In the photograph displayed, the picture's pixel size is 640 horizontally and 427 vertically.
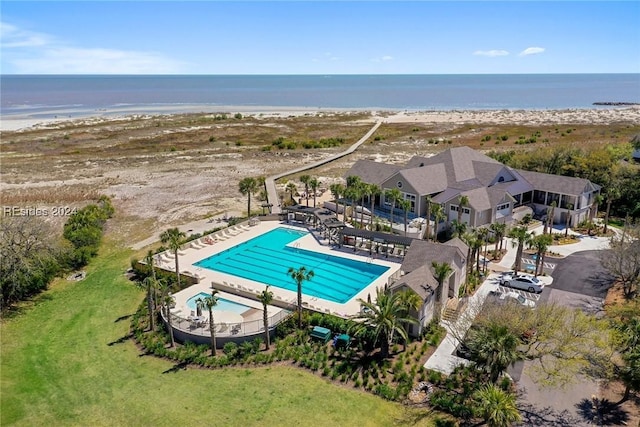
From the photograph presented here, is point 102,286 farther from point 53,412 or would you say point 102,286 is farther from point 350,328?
point 350,328

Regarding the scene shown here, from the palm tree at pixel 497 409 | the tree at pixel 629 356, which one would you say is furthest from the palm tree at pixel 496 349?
the tree at pixel 629 356

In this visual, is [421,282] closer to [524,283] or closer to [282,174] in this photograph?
[524,283]

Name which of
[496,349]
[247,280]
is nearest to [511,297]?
[496,349]

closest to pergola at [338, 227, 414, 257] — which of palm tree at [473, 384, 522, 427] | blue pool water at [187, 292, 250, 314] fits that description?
blue pool water at [187, 292, 250, 314]

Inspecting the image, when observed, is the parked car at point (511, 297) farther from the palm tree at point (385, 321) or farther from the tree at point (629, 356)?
the palm tree at point (385, 321)

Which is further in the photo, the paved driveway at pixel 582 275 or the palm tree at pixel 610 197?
the palm tree at pixel 610 197

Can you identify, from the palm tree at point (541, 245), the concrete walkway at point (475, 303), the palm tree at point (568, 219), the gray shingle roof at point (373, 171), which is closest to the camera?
the concrete walkway at point (475, 303)
